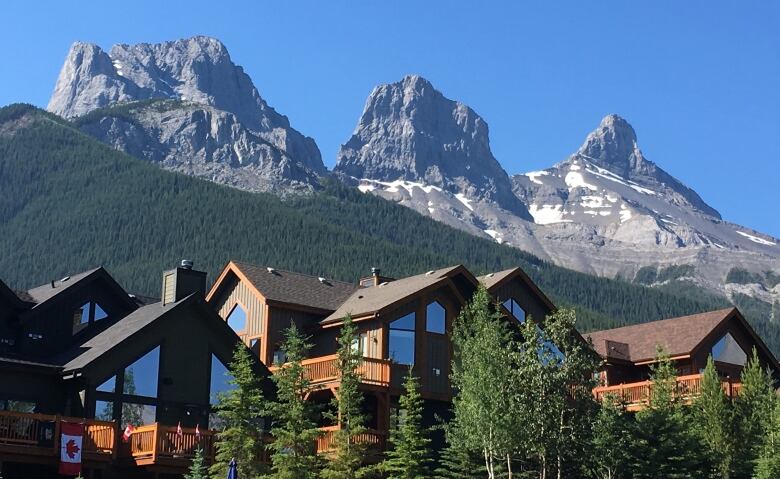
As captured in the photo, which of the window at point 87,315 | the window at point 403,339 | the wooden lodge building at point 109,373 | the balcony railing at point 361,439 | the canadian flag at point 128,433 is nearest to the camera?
the wooden lodge building at point 109,373

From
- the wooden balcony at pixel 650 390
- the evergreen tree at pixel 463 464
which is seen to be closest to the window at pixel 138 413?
the evergreen tree at pixel 463 464

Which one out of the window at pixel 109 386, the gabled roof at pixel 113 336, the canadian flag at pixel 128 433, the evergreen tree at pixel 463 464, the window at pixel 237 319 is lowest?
the evergreen tree at pixel 463 464

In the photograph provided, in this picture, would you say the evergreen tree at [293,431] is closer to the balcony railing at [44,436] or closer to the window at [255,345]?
the balcony railing at [44,436]

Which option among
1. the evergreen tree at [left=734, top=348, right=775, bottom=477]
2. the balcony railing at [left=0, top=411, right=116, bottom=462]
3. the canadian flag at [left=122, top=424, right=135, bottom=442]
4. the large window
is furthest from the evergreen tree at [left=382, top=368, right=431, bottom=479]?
the evergreen tree at [left=734, top=348, right=775, bottom=477]

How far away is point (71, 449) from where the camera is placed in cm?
3591

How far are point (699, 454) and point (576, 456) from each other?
234 inches

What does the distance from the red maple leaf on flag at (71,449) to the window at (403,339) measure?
42.8ft

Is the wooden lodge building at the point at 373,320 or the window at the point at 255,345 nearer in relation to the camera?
the wooden lodge building at the point at 373,320

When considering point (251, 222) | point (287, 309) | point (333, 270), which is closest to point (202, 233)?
point (251, 222)

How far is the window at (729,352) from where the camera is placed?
55.4 meters

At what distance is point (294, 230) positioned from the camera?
19050 cm

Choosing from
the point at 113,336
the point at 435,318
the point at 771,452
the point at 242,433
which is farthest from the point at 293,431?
the point at 771,452

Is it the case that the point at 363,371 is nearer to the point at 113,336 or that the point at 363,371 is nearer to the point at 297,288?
the point at 297,288

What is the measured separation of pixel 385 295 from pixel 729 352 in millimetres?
18101
